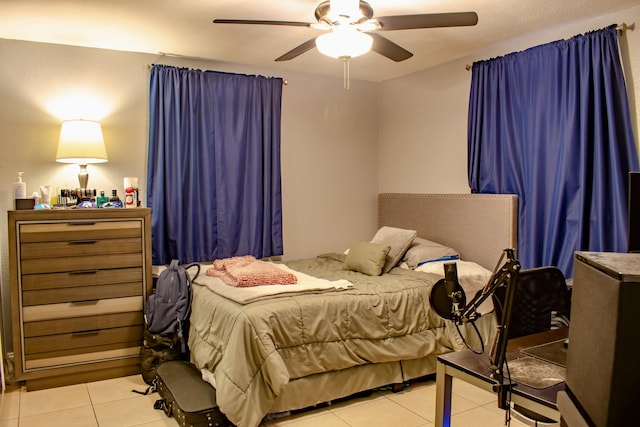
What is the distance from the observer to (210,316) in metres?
2.98

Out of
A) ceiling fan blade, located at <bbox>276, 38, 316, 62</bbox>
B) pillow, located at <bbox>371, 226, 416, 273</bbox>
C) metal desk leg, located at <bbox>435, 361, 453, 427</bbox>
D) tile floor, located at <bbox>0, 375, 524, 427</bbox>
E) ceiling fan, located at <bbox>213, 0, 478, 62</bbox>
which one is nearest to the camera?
metal desk leg, located at <bbox>435, 361, 453, 427</bbox>

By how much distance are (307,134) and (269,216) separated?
0.94 metres

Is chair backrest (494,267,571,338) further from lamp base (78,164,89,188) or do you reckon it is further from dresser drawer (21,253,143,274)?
lamp base (78,164,89,188)

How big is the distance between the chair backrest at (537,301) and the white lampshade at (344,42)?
1400 millimetres

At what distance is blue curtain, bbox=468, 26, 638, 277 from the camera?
10.0 ft

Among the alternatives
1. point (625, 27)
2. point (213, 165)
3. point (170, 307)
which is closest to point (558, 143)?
point (625, 27)

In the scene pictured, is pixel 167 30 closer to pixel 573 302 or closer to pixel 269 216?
pixel 269 216

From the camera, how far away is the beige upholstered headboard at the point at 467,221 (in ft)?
12.0

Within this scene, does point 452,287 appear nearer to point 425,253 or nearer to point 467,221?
point 425,253

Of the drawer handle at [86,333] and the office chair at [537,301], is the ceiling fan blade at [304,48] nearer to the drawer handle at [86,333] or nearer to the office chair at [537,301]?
the office chair at [537,301]

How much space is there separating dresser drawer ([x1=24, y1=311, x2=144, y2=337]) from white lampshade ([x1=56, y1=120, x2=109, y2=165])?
116 centimetres

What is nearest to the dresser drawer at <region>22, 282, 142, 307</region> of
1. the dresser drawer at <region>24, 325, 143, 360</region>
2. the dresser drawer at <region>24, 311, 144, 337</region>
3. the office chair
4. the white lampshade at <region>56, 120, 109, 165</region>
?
the dresser drawer at <region>24, 311, 144, 337</region>

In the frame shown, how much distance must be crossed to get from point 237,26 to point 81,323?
2318mm

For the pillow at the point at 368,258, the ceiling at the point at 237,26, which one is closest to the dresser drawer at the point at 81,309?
the pillow at the point at 368,258
